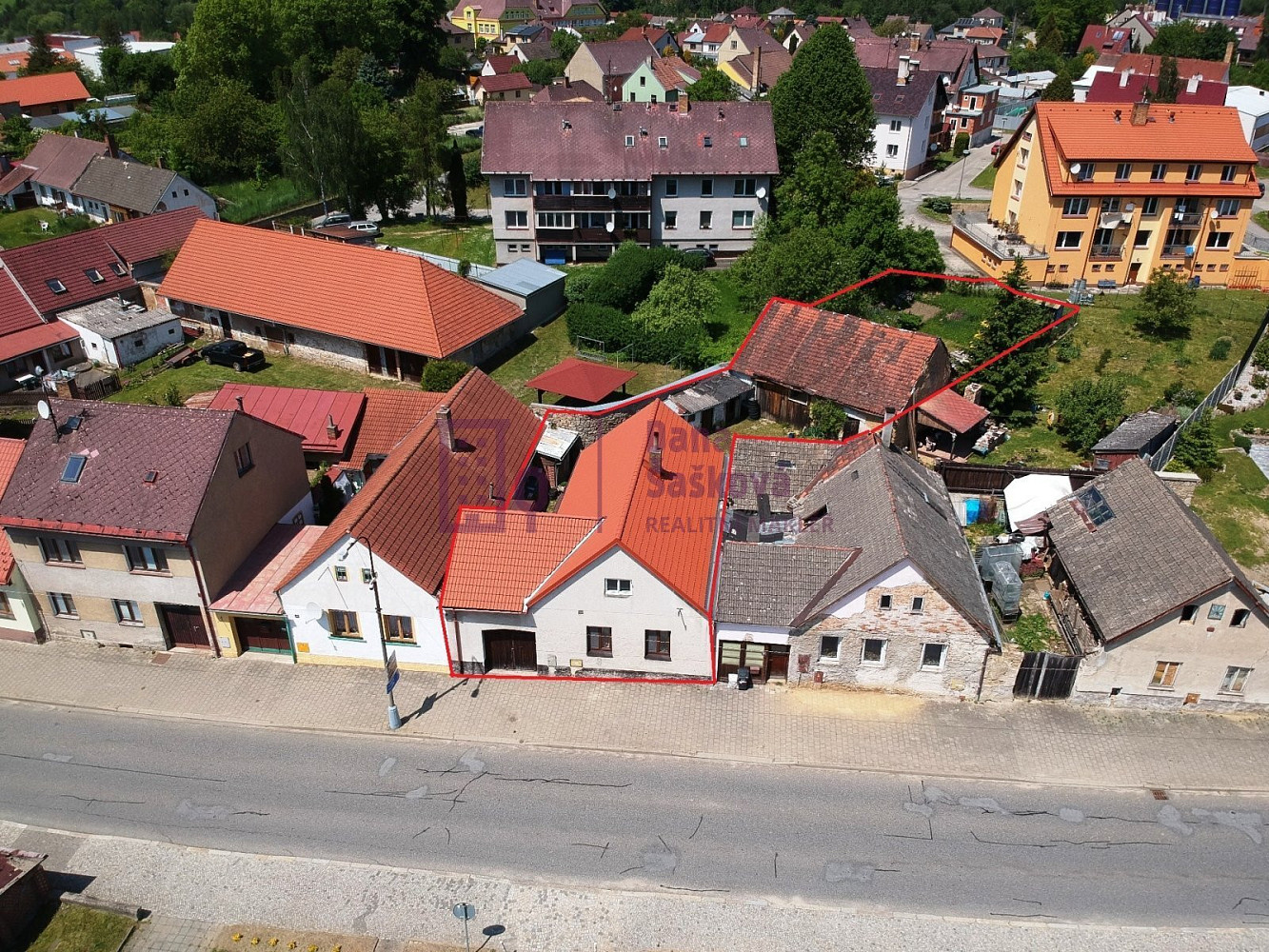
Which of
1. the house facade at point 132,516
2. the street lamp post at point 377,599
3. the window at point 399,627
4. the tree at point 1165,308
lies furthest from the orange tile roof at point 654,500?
the tree at point 1165,308

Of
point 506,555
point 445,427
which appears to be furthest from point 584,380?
point 506,555

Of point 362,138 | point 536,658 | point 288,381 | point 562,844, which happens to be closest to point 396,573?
point 536,658

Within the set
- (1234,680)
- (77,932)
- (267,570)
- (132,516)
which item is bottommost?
(77,932)

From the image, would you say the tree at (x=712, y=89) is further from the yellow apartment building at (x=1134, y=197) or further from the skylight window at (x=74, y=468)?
the skylight window at (x=74, y=468)

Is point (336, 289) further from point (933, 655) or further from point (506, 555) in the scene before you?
point (933, 655)

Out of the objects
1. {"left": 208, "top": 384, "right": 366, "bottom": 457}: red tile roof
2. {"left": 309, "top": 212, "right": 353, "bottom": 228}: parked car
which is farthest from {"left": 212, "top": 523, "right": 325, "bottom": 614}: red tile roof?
{"left": 309, "top": 212, "right": 353, "bottom": 228}: parked car

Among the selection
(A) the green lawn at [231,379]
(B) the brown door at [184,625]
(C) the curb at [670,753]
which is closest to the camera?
(C) the curb at [670,753]

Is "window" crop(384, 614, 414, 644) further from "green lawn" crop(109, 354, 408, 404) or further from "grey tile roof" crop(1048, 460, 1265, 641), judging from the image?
"green lawn" crop(109, 354, 408, 404)
